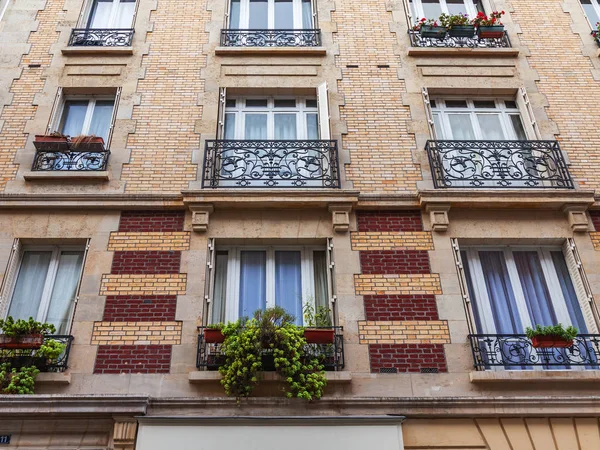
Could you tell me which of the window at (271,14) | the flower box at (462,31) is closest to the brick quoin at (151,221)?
the window at (271,14)

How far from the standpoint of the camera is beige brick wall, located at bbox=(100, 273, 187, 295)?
7.22 metres

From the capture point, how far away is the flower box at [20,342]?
651 cm

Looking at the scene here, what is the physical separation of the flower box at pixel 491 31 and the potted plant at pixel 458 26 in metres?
0.16

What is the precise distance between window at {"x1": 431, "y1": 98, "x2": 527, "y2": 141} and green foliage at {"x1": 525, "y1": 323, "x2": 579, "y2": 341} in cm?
360

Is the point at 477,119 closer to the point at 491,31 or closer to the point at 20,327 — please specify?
the point at 491,31

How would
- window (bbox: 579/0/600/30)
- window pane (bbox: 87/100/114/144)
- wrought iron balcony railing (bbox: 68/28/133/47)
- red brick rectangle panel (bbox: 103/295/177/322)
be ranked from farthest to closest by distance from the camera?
window (bbox: 579/0/600/30)
wrought iron balcony railing (bbox: 68/28/133/47)
window pane (bbox: 87/100/114/144)
red brick rectangle panel (bbox: 103/295/177/322)

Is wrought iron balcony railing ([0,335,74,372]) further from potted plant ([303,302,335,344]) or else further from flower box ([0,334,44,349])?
potted plant ([303,302,335,344])

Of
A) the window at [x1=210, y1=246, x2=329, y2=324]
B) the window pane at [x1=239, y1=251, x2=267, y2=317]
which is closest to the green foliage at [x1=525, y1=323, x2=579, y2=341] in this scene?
the window at [x1=210, y1=246, x2=329, y2=324]

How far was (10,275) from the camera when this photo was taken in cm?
739

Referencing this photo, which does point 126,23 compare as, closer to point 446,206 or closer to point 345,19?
point 345,19

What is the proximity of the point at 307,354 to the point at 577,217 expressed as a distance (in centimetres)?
444

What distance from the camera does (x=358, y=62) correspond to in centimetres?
979

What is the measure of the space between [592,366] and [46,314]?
23.4 ft

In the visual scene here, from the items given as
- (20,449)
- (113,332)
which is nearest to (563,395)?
(113,332)
